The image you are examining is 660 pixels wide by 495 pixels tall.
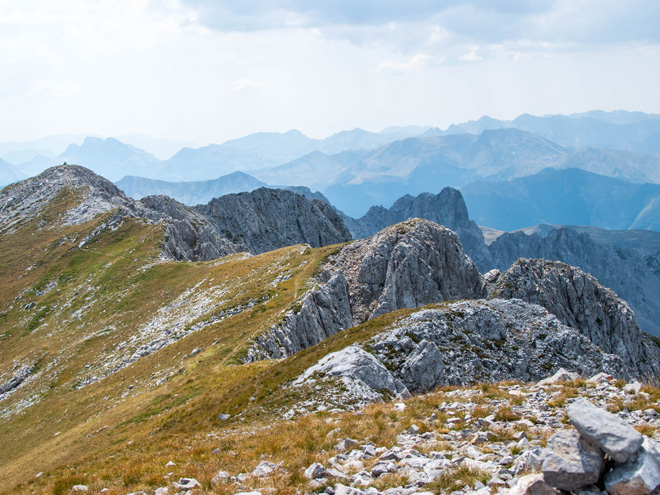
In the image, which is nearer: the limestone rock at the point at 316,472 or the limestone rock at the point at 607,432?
the limestone rock at the point at 607,432

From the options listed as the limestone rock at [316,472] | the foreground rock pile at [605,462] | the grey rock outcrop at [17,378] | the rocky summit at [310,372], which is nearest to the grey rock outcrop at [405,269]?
the rocky summit at [310,372]

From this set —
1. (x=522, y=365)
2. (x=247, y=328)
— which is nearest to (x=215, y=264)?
(x=247, y=328)

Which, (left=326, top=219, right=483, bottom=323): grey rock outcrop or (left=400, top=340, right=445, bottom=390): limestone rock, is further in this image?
(left=326, top=219, right=483, bottom=323): grey rock outcrop

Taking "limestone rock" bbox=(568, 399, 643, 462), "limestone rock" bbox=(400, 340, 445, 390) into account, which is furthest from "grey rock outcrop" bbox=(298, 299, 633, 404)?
"limestone rock" bbox=(568, 399, 643, 462)

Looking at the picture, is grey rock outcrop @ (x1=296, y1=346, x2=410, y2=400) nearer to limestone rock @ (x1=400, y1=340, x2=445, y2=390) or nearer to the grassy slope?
limestone rock @ (x1=400, y1=340, x2=445, y2=390)

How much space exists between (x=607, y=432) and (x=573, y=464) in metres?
0.99

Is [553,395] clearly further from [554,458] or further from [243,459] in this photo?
[243,459]

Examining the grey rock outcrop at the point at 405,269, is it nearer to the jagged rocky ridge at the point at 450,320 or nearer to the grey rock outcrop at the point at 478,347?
the jagged rocky ridge at the point at 450,320

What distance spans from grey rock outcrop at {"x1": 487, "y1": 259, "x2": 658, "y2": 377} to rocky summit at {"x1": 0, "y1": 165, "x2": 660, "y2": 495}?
421mm

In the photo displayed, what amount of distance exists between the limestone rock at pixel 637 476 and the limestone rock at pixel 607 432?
0.60 feet

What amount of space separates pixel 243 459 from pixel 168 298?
205 feet

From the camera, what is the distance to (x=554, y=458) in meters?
8.98

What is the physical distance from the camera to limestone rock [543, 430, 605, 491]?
8617 mm

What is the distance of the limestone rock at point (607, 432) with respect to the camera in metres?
8.59
